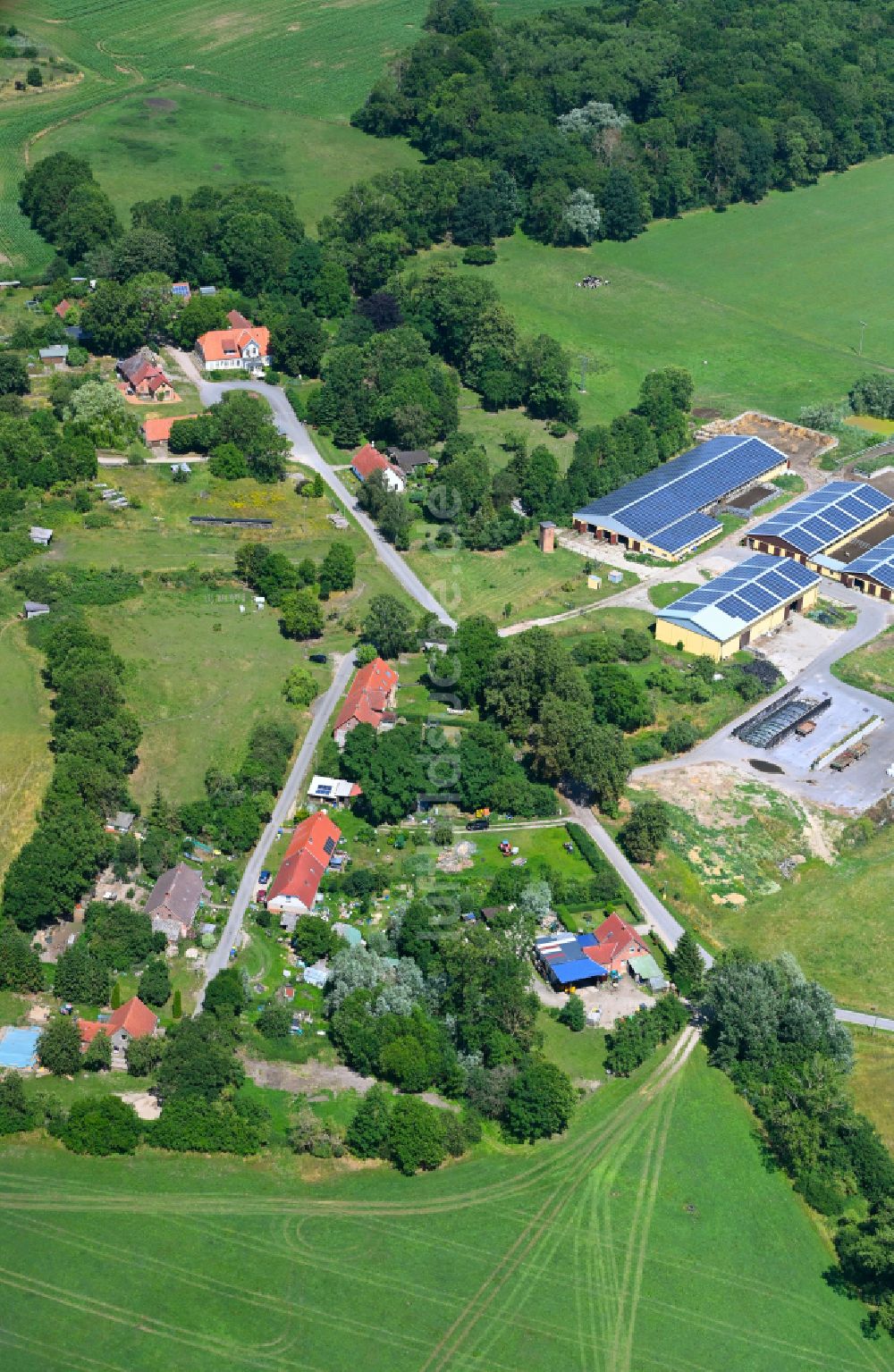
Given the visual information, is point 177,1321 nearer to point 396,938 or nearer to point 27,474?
point 396,938

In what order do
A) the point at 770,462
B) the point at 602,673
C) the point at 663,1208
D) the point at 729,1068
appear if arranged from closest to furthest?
the point at 663,1208 < the point at 729,1068 < the point at 602,673 < the point at 770,462

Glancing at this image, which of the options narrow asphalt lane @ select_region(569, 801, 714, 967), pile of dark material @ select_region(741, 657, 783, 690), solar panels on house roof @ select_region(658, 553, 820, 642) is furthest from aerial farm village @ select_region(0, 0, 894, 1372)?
pile of dark material @ select_region(741, 657, 783, 690)

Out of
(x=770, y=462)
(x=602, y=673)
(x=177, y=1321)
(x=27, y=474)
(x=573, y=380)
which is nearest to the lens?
(x=177, y=1321)

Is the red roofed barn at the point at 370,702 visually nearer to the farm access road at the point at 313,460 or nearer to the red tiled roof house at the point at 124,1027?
the farm access road at the point at 313,460

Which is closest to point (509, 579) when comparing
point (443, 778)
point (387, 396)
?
point (387, 396)

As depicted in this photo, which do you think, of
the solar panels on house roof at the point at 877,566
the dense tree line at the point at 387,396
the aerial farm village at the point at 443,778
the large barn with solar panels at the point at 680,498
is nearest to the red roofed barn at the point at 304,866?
the aerial farm village at the point at 443,778

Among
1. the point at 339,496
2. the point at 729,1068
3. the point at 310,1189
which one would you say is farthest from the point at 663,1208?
the point at 339,496
